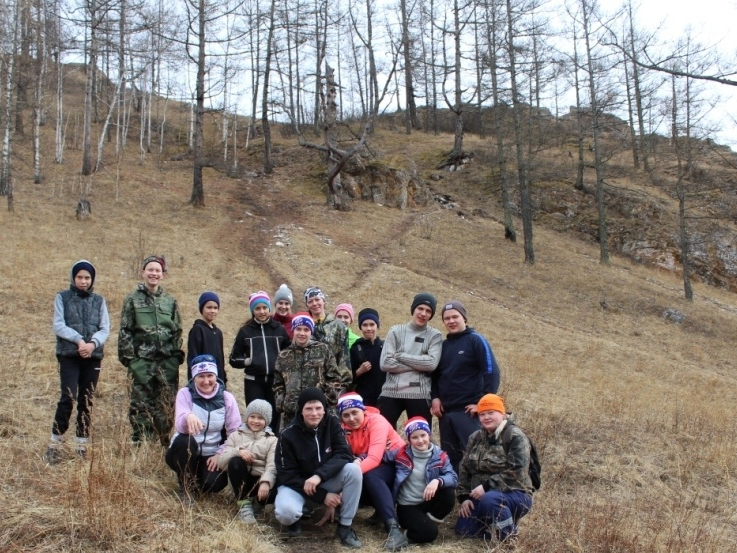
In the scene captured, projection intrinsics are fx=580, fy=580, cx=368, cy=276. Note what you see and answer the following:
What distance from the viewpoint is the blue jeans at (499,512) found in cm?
420

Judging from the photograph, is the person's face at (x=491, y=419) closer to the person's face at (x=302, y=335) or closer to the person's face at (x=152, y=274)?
the person's face at (x=302, y=335)

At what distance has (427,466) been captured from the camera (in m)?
4.66

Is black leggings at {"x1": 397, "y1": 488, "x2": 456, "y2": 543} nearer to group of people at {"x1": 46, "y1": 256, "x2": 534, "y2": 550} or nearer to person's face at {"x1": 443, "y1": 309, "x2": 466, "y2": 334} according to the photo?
group of people at {"x1": 46, "y1": 256, "x2": 534, "y2": 550}

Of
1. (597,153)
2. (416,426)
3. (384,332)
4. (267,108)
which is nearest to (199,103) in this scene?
(267,108)

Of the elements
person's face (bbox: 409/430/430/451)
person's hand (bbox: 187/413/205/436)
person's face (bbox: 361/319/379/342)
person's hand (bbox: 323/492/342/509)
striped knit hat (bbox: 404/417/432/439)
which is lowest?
person's hand (bbox: 323/492/342/509)

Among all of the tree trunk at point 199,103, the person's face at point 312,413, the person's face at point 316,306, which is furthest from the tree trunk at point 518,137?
the person's face at point 312,413

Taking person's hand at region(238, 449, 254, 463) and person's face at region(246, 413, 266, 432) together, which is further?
person's face at region(246, 413, 266, 432)

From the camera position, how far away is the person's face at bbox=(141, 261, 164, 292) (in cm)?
541

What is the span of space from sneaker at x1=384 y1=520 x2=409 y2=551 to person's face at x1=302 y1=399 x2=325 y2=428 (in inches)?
38.0

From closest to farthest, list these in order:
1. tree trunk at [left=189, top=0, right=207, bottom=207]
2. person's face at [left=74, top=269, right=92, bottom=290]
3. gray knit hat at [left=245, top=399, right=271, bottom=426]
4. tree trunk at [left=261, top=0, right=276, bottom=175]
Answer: gray knit hat at [left=245, top=399, right=271, bottom=426], person's face at [left=74, top=269, right=92, bottom=290], tree trunk at [left=189, top=0, right=207, bottom=207], tree trunk at [left=261, top=0, right=276, bottom=175]

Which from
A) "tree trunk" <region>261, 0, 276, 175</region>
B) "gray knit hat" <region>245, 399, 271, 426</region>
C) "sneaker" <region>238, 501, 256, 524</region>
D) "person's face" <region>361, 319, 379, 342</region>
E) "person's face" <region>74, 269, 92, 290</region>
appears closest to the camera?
"sneaker" <region>238, 501, 256, 524</region>

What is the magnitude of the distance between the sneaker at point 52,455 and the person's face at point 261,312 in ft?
6.57

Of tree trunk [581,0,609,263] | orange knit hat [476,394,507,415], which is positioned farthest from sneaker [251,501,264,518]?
tree trunk [581,0,609,263]

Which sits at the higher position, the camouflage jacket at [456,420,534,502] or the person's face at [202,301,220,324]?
the person's face at [202,301,220,324]
